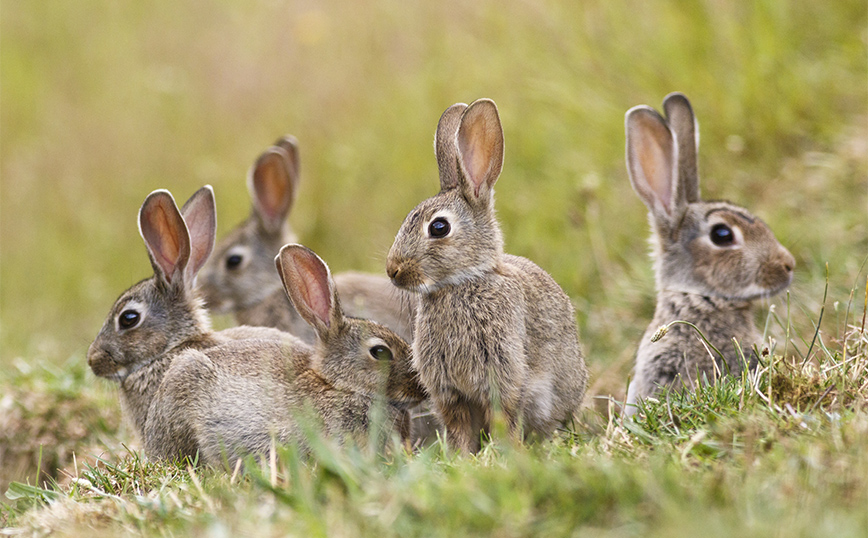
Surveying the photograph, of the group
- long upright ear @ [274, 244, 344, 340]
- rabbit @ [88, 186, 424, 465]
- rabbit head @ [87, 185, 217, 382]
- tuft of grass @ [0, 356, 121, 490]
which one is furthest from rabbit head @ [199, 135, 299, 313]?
long upright ear @ [274, 244, 344, 340]

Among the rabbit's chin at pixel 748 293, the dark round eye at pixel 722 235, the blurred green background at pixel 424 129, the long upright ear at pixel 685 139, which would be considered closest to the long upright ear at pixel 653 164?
the long upright ear at pixel 685 139

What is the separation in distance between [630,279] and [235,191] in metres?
4.42

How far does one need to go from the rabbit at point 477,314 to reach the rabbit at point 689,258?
30.2 inches

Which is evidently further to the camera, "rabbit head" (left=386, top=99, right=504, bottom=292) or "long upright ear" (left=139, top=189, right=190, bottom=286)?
"long upright ear" (left=139, top=189, right=190, bottom=286)

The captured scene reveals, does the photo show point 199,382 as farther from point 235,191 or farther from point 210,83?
point 210,83

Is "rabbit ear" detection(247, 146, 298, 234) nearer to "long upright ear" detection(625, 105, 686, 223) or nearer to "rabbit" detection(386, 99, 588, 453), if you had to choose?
→ "long upright ear" detection(625, 105, 686, 223)

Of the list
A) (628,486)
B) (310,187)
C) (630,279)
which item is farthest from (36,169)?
(628,486)

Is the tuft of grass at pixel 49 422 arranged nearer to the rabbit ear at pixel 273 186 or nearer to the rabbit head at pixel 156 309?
the rabbit head at pixel 156 309

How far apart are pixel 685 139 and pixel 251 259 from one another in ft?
11.8

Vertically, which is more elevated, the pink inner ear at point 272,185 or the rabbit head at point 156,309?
the pink inner ear at point 272,185

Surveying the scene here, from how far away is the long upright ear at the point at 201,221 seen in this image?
18.3ft

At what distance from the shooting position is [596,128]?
7.48m

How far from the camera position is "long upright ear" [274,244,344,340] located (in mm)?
4500

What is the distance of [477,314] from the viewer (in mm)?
3992
